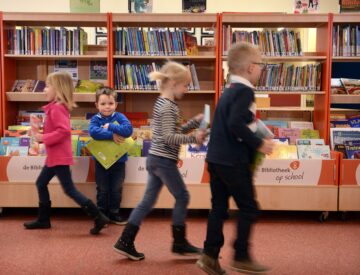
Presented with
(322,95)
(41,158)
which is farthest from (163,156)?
(322,95)

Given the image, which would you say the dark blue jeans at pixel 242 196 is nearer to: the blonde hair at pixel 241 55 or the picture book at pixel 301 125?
the blonde hair at pixel 241 55

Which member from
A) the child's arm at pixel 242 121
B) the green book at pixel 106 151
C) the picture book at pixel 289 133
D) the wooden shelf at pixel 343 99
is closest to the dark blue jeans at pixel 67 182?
the green book at pixel 106 151

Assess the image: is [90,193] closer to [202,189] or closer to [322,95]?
[202,189]

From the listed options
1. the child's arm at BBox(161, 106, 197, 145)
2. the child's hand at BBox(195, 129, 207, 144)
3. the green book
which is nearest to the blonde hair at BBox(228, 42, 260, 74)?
the child's hand at BBox(195, 129, 207, 144)

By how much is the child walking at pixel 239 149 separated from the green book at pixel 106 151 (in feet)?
4.71

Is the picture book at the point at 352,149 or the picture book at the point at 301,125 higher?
the picture book at the point at 301,125

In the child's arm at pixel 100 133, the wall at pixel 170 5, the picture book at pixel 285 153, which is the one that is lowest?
the picture book at pixel 285 153

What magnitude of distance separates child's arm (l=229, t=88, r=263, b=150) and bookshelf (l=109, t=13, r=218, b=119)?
2010 millimetres

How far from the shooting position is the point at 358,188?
4012mm

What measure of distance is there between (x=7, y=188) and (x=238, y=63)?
253cm

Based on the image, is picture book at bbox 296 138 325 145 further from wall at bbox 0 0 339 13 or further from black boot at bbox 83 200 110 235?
wall at bbox 0 0 339 13

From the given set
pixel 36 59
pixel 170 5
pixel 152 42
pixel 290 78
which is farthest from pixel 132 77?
pixel 170 5

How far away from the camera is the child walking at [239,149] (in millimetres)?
2395

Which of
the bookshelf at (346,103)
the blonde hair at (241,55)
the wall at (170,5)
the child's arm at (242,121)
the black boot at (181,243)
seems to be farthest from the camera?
the wall at (170,5)
